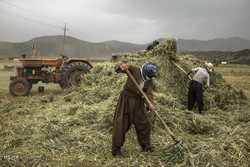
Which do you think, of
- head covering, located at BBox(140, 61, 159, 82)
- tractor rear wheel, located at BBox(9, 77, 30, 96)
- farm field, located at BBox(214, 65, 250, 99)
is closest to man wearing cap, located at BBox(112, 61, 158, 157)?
head covering, located at BBox(140, 61, 159, 82)

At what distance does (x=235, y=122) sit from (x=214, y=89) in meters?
2.34

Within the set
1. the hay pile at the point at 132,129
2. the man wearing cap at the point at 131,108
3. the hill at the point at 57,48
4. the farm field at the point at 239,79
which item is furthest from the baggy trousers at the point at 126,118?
the hill at the point at 57,48

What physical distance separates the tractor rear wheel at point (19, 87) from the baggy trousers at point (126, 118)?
6140 millimetres

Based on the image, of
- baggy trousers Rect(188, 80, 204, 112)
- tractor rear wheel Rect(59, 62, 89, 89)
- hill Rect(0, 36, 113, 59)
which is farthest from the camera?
hill Rect(0, 36, 113, 59)

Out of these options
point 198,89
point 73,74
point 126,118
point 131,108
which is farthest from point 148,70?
point 73,74

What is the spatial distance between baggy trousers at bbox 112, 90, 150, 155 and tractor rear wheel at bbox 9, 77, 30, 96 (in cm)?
614

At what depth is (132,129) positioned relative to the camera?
439 centimetres

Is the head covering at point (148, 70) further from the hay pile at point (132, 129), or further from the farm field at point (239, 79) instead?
the farm field at point (239, 79)

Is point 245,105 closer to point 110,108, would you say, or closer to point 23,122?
point 110,108

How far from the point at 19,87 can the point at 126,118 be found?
642cm

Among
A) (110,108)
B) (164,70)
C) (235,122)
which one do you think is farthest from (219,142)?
(164,70)

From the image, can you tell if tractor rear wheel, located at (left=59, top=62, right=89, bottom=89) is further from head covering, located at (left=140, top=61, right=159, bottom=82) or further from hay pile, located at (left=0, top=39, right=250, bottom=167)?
head covering, located at (left=140, top=61, right=159, bottom=82)

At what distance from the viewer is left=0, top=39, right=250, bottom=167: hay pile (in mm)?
3201

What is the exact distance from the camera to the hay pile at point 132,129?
10.5ft
